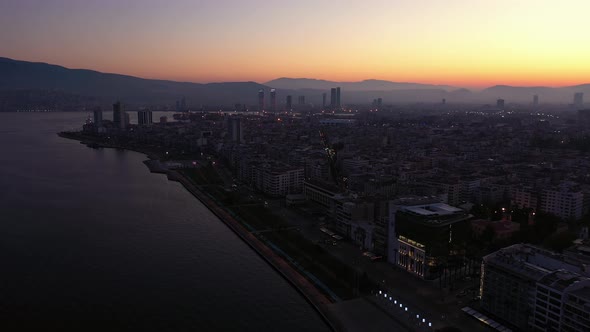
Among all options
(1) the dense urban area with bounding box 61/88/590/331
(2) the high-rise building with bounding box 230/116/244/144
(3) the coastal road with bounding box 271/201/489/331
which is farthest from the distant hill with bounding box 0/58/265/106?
(3) the coastal road with bounding box 271/201/489/331

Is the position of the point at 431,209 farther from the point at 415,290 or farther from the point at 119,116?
the point at 119,116

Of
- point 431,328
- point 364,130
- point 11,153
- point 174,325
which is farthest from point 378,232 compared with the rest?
point 364,130

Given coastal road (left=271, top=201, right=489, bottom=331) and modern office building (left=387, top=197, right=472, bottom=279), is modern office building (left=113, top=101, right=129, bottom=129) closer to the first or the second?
coastal road (left=271, top=201, right=489, bottom=331)

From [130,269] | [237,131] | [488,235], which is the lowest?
[130,269]

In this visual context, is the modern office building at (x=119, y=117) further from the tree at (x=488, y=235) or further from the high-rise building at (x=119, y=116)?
the tree at (x=488, y=235)

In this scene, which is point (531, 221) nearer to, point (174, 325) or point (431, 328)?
point (431, 328)

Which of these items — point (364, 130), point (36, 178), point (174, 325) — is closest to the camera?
point (174, 325)

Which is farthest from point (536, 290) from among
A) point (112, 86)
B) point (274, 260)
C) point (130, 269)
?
point (112, 86)
